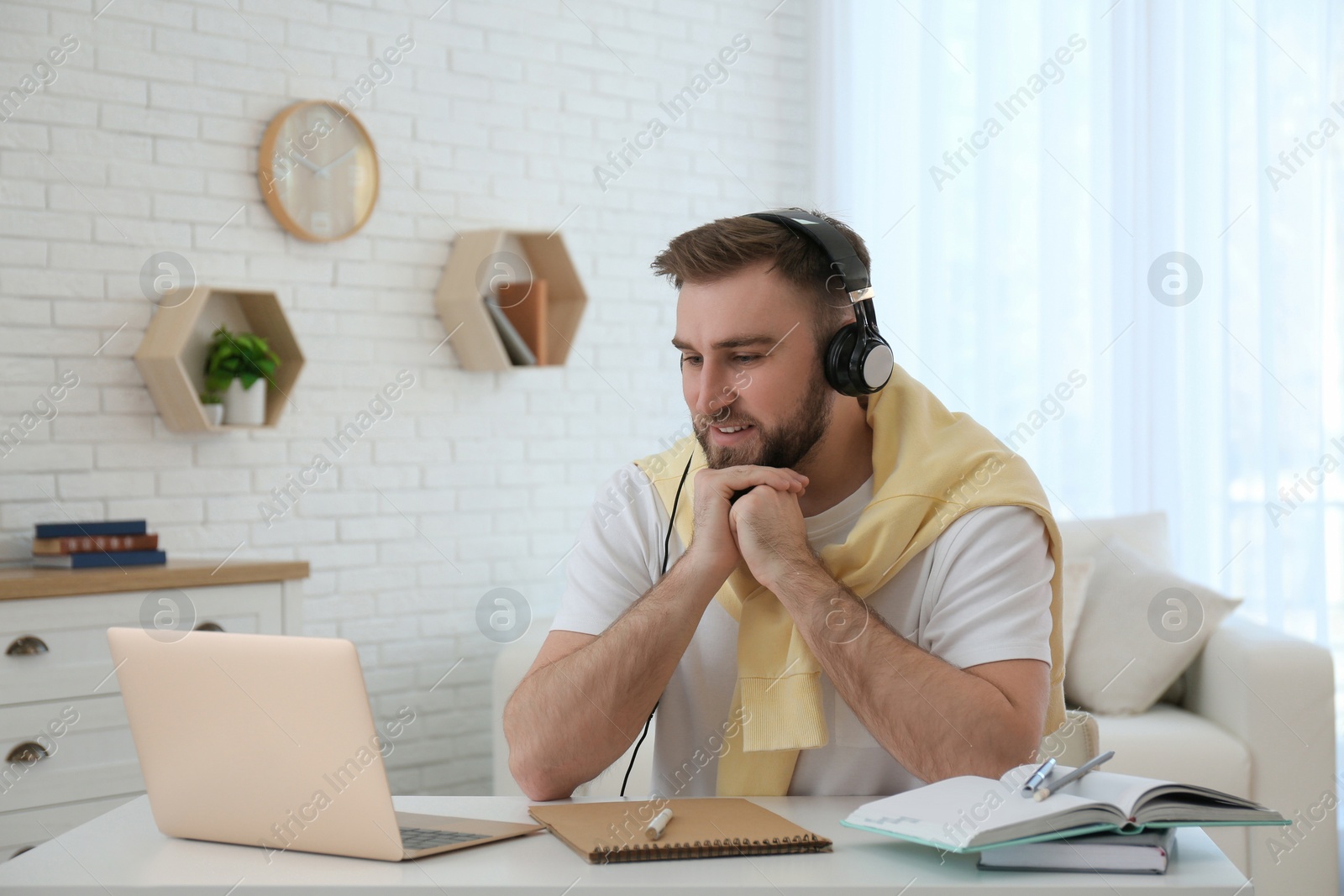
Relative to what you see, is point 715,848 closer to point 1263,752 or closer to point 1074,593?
point 1263,752

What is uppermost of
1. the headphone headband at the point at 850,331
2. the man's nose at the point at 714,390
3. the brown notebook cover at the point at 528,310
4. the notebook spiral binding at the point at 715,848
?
the brown notebook cover at the point at 528,310

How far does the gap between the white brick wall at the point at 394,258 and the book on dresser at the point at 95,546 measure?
198 mm

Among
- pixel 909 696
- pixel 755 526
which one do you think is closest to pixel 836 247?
pixel 755 526

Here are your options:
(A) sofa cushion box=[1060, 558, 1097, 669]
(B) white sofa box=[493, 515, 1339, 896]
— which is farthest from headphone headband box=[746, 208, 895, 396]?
(A) sofa cushion box=[1060, 558, 1097, 669]

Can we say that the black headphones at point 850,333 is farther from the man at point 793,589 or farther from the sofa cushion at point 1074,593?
the sofa cushion at point 1074,593

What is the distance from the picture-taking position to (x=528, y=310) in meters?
4.06


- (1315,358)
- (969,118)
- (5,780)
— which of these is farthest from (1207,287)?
(5,780)

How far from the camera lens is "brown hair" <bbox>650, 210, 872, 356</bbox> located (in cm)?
179

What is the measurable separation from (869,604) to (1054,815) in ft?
1.97

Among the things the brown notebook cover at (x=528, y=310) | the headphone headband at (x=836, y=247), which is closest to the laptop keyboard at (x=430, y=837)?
the headphone headband at (x=836, y=247)

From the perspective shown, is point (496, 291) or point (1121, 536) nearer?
point (1121, 536)

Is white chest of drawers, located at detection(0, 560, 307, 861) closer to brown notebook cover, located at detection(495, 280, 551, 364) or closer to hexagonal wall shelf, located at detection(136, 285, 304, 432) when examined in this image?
hexagonal wall shelf, located at detection(136, 285, 304, 432)

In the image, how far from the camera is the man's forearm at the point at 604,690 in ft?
5.31

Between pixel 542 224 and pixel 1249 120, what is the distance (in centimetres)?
229
